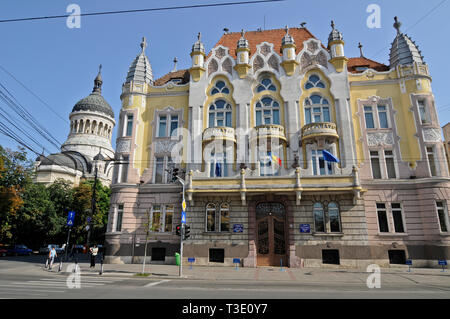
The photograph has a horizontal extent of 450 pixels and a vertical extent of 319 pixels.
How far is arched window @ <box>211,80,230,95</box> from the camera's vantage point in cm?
2786

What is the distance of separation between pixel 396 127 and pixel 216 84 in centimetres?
1720

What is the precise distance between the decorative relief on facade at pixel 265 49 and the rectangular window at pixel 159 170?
14.8 metres

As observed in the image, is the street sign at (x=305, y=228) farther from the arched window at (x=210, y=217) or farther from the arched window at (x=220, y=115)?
the arched window at (x=220, y=115)

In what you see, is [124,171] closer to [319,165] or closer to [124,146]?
[124,146]

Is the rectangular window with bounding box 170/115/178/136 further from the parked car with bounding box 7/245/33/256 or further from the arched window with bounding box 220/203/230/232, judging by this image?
the parked car with bounding box 7/245/33/256

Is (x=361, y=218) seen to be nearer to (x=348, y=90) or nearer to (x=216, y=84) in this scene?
(x=348, y=90)

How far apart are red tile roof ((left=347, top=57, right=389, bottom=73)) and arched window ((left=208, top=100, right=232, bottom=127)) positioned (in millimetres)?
13122

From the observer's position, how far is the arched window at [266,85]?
27.1m

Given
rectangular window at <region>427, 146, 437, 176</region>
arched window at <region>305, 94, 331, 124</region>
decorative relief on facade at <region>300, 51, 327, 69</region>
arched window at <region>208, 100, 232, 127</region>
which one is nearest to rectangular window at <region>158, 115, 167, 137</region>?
arched window at <region>208, 100, 232, 127</region>

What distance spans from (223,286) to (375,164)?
708 inches

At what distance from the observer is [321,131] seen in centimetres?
2381
